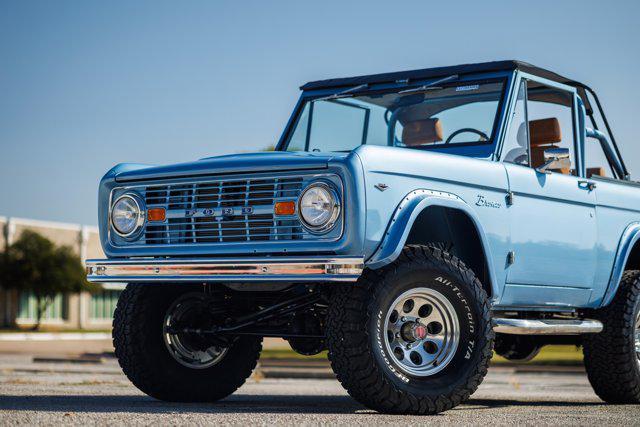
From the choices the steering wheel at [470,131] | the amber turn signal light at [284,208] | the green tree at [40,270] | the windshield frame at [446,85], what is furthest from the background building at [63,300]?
the amber turn signal light at [284,208]

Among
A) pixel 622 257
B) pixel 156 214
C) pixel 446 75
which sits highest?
pixel 446 75

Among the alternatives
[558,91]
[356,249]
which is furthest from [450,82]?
[356,249]

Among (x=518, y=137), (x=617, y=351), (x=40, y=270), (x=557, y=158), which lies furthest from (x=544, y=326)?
(x=40, y=270)

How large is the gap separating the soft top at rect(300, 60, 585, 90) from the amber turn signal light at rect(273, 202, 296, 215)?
2294 mm

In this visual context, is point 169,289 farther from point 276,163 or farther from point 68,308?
point 68,308

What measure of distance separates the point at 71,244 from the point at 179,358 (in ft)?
187

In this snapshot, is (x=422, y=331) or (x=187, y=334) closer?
(x=422, y=331)

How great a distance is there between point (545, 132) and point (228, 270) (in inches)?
125

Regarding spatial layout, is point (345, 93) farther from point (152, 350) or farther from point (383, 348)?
point (383, 348)

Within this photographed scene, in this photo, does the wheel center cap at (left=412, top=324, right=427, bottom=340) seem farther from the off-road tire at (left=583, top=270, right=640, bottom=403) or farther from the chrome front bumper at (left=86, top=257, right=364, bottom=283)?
the off-road tire at (left=583, top=270, right=640, bottom=403)

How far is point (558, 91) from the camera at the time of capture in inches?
327

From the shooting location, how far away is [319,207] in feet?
19.8

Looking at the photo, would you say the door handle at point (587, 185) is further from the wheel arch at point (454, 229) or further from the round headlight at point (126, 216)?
the round headlight at point (126, 216)

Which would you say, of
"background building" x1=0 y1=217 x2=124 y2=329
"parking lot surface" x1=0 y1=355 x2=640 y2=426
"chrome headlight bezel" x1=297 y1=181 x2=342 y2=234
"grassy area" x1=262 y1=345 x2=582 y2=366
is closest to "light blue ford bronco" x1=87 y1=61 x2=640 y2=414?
"chrome headlight bezel" x1=297 y1=181 x2=342 y2=234
